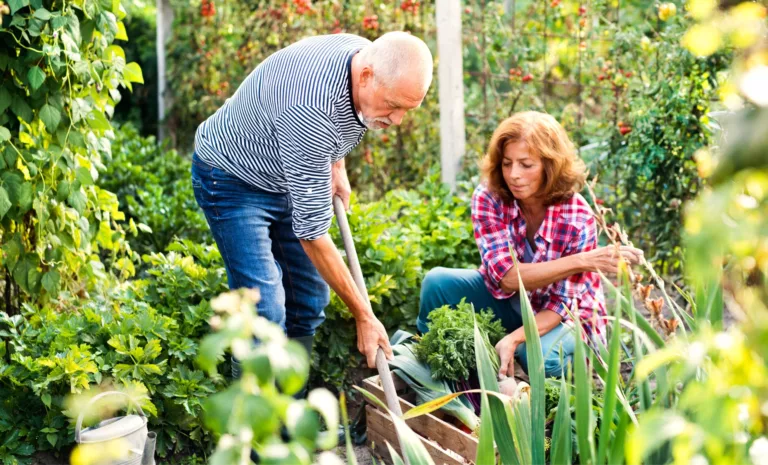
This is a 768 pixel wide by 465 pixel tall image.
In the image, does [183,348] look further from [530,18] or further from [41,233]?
[530,18]

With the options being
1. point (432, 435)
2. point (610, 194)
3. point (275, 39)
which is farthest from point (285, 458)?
point (275, 39)

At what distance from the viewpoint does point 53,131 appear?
120 inches

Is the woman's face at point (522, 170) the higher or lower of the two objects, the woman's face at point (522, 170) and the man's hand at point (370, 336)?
the higher

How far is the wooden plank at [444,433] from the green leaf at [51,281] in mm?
1371

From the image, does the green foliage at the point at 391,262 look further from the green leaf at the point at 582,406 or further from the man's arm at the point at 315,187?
the green leaf at the point at 582,406

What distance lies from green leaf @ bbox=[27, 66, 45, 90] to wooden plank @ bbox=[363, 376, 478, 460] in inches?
62.5

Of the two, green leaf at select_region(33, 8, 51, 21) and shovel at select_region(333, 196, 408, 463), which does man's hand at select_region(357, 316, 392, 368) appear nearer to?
shovel at select_region(333, 196, 408, 463)

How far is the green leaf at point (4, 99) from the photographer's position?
296 cm

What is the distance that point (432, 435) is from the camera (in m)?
2.63

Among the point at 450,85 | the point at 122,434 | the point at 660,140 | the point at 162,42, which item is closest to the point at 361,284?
the point at 122,434

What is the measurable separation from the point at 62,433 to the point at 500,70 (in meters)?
3.55

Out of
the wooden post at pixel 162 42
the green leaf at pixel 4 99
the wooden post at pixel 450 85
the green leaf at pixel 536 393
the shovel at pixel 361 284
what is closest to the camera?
the green leaf at pixel 536 393

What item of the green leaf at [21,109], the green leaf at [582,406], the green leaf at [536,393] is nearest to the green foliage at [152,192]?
the green leaf at [21,109]

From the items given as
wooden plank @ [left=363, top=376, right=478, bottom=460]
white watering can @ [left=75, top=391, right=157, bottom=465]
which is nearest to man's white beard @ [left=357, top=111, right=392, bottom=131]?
wooden plank @ [left=363, top=376, right=478, bottom=460]
